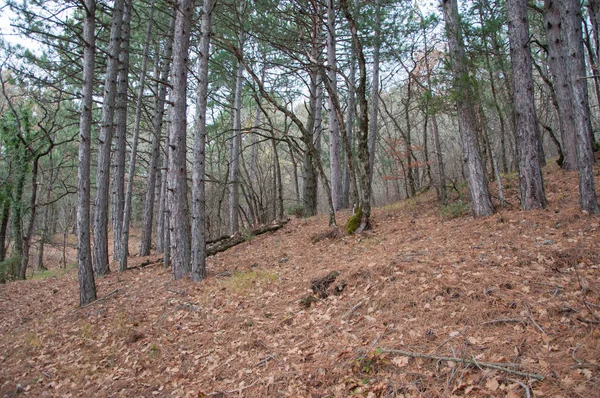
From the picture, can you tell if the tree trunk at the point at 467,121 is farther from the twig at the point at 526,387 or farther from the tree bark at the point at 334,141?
the twig at the point at 526,387

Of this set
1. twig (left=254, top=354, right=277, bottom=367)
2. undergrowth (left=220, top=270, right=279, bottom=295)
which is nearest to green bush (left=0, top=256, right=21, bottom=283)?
undergrowth (left=220, top=270, right=279, bottom=295)

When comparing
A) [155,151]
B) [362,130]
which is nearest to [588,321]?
[362,130]

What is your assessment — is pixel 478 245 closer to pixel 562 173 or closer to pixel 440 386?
pixel 440 386

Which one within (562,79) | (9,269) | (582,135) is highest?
(562,79)

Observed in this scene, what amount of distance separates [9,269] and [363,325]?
1488cm

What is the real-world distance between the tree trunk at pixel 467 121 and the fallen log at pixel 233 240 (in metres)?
5.98

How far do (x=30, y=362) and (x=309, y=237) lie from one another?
6073 millimetres

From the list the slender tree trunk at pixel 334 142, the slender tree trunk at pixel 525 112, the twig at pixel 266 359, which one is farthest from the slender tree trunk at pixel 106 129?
the slender tree trunk at pixel 525 112

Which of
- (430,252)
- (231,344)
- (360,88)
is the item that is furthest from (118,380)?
(360,88)

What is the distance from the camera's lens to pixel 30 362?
17.7ft

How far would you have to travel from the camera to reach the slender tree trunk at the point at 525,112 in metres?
6.83

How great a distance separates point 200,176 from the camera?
7637mm

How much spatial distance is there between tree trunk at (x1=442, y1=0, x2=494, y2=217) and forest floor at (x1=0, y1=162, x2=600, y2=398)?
21.6 inches

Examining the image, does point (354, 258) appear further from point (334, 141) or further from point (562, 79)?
point (562, 79)
